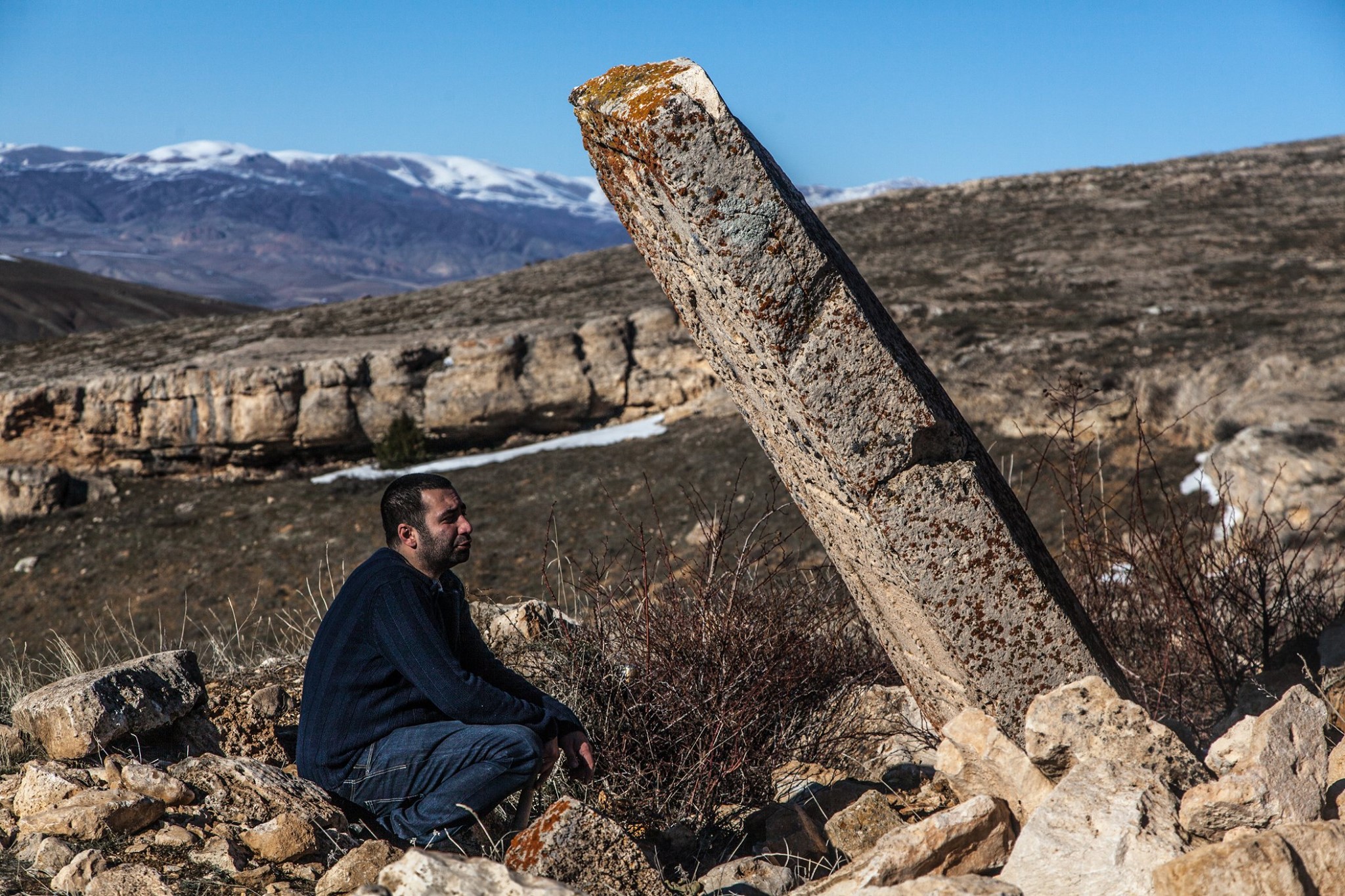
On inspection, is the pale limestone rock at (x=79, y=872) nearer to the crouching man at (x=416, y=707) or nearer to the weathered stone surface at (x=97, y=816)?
the weathered stone surface at (x=97, y=816)

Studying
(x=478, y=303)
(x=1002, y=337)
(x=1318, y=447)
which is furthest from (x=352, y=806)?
(x=478, y=303)

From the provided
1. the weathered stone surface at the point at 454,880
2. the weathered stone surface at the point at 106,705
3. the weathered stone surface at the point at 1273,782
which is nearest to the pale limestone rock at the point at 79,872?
the weathered stone surface at the point at 106,705

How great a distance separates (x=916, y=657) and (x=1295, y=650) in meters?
2.12

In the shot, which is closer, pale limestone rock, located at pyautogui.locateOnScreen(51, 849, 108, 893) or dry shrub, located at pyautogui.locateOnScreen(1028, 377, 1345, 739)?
pale limestone rock, located at pyautogui.locateOnScreen(51, 849, 108, 893)

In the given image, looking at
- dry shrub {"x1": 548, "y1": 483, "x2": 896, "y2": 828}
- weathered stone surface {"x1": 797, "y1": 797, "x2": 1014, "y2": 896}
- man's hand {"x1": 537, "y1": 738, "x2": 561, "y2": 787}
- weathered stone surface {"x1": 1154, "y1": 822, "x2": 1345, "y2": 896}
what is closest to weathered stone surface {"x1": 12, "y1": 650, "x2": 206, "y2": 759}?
dry shrub {"x1": 548, "y1": 483, "x2": 896, "y2": 828}

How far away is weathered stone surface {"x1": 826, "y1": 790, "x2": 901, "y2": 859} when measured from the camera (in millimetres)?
3012

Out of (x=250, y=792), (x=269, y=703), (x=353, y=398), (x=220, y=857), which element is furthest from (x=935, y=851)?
(x=353, y=398)

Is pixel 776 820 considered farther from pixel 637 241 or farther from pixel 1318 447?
pixel 1318 447

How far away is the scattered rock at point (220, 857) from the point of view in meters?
2.70

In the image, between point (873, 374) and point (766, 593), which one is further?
point (766, 593)

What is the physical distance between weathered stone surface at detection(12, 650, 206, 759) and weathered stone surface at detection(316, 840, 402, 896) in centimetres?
132

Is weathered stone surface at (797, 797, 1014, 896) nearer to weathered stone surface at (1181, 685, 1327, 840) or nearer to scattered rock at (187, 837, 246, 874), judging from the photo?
weathered stone surface at (1181, 685, 1327, 840)

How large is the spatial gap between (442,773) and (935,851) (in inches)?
55.4

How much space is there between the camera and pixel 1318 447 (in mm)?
7059
